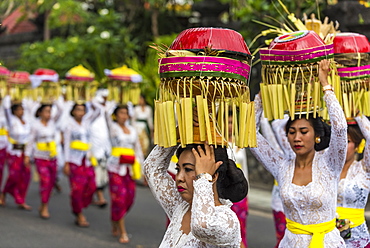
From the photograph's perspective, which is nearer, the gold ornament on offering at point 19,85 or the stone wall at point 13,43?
the gold ornament on offering at point 19,85

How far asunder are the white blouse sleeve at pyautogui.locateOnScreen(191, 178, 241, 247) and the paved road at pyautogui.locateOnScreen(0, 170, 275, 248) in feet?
14.7

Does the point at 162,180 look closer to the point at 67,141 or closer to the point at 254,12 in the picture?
the point at 67,141

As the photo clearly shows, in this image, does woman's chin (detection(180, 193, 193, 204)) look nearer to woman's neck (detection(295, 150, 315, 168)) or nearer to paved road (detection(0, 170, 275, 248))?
woman's neck (detection(295, 150, 315, 168))

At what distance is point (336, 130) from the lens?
3.89m

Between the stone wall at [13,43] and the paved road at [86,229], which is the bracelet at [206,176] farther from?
the stone wall at [13,43]

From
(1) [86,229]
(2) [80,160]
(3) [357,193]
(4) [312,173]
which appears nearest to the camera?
(4) [312,173]

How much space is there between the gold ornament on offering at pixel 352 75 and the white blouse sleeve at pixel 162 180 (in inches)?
73.3

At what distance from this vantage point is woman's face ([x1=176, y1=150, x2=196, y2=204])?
3.06m

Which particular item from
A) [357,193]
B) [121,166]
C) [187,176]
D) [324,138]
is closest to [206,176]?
[187,176]

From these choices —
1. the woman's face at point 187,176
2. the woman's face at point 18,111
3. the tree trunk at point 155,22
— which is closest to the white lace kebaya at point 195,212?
the woman's face at point 187,176

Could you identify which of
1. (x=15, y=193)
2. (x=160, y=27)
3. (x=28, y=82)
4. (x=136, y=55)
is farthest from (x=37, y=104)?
(x=160, y=27)

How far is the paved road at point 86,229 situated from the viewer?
7.23m

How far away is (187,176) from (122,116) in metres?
4.72

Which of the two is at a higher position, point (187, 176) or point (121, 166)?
point (187, 176)
